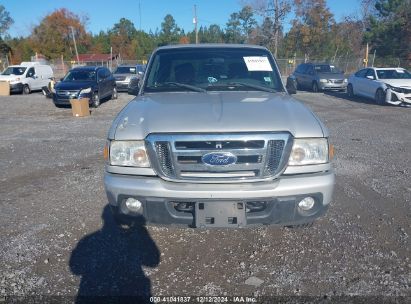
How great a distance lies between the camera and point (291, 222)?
3305 mm

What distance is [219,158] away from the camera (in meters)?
3.14

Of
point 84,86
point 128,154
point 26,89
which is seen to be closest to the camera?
point 128,154

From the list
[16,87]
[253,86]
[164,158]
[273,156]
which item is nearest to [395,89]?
[253,86]

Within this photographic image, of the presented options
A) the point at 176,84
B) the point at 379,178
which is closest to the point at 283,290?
the point at 176,84

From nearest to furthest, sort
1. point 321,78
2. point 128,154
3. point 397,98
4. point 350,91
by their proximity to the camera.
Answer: point 128,154, point 397,98, point 350,91, point 321,78

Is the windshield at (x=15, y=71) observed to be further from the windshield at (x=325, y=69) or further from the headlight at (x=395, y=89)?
the headlight at (x=395, y=89)

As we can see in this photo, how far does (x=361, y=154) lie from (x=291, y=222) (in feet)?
16.5

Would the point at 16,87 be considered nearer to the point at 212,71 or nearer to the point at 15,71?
the point at 15,71

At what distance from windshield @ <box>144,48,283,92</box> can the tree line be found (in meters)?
37.8

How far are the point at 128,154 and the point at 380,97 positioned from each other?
49.8 feet

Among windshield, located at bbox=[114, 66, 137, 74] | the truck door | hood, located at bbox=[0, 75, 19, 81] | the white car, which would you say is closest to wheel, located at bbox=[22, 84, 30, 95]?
the truck door

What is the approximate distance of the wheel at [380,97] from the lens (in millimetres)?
15859

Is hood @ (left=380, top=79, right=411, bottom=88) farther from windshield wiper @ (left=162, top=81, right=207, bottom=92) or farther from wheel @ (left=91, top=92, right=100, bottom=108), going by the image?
windshield wiper @ (left=162, top=81, right=207, bottom=92)

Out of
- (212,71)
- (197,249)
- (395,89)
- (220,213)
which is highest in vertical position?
(212,71)
